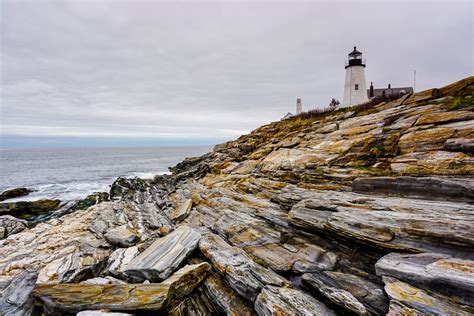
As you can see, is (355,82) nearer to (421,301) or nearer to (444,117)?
(444,117)

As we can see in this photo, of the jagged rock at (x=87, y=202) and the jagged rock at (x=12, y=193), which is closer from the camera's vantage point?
the jagged rock at (x=87, y=202)

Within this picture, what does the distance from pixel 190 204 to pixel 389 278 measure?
1296 cm

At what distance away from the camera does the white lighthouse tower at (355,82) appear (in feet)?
119

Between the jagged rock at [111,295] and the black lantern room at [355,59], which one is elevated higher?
the black lantern room at [355,59]

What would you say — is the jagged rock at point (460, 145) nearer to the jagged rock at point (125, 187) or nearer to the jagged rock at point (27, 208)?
the jagged rock at point (125, 187)

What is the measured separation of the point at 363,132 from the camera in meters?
14.8

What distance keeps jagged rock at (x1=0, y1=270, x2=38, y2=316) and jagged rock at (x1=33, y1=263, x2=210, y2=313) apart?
0.45 m

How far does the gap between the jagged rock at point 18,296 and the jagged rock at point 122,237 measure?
3828mm

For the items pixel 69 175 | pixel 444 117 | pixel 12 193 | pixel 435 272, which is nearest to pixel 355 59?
pixel 444 117

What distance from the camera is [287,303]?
20.0 ft

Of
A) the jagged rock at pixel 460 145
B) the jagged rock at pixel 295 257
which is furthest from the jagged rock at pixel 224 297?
the jagged rock at pixel 460 145

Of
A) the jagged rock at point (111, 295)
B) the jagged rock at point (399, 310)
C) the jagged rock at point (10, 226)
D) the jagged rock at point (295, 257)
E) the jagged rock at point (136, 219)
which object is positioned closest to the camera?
the jagged rock at point (399, 310)

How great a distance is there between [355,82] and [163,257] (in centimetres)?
3810

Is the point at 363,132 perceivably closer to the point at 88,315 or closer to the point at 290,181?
the point at 290,181
